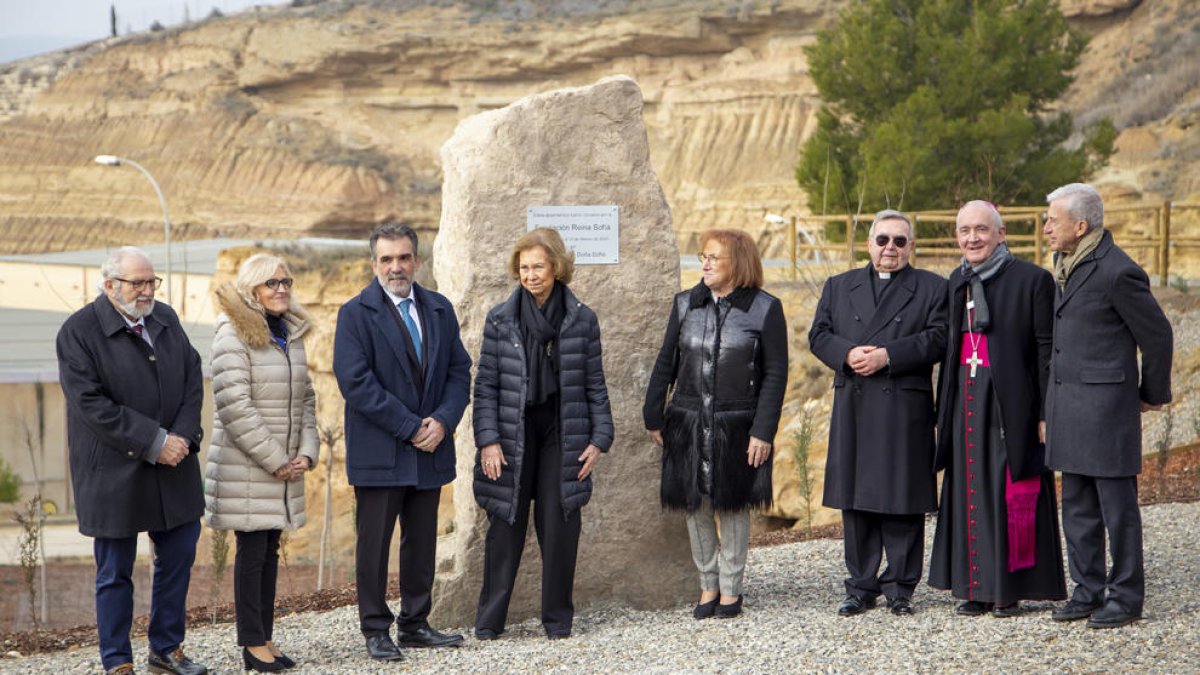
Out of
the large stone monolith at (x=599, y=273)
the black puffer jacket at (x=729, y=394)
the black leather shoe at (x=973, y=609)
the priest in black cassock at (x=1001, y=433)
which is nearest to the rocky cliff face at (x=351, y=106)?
the large stone monolith at (x=599, y=273)

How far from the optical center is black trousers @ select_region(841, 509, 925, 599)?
640 centimetres

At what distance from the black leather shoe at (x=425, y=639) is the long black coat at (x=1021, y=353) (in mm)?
2879

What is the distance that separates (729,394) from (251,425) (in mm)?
2341

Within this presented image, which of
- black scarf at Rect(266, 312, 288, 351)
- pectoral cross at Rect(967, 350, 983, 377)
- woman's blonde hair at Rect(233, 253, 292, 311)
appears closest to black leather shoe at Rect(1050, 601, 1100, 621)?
pectoral cross at Rect(967, 350, 983, 377)

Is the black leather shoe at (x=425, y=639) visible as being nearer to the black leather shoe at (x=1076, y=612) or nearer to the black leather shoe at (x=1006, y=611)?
the black leather shoe at (x=1006, y=611)

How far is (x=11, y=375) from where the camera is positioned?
23.5m

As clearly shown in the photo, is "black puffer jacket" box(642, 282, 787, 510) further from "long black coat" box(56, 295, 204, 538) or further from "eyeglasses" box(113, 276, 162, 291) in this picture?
"eyeglasses" box(113, 276, 162, 291)

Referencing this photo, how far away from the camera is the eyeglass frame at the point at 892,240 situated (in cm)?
637

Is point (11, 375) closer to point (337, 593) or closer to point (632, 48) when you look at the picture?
point (337, 593)

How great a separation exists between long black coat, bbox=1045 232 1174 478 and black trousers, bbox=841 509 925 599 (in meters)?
0.85

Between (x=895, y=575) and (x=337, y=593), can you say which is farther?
(x=337, y=593)

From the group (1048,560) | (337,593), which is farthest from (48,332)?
(1048,560)

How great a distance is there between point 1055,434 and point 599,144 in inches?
115

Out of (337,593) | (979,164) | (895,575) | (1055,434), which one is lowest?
(337,593)
